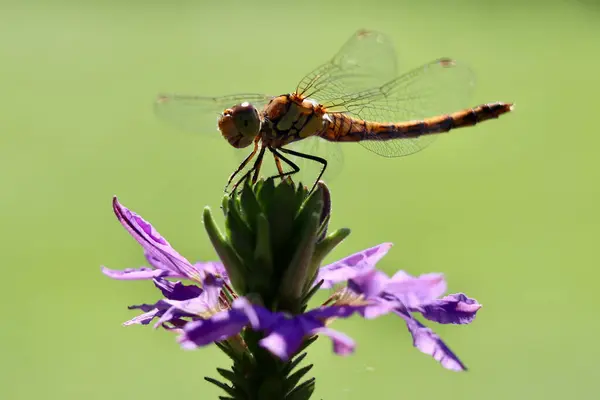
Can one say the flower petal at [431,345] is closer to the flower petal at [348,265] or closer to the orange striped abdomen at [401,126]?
the flower petal at [348,265]

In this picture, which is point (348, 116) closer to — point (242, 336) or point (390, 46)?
point (390, 46)

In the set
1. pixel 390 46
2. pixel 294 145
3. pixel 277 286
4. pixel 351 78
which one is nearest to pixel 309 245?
pixel 277 286

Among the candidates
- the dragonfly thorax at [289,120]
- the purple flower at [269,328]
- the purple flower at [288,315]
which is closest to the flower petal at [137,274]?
the purple flower at [288,315]

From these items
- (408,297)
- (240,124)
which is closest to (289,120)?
(240,124)

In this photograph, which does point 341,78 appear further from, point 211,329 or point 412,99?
point 211,329

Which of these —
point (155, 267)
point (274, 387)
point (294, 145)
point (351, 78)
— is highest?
point (351, 78)

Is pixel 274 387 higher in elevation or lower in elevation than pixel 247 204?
lower

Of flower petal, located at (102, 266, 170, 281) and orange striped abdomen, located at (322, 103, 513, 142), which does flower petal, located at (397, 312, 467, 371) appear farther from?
orange striped abdomen, located at (322, 103, 513, 142)

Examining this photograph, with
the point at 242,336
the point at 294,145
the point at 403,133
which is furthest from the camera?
the point at 403,133
